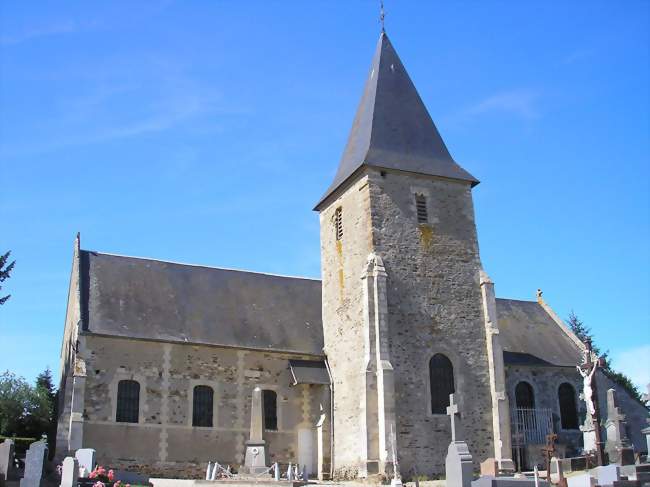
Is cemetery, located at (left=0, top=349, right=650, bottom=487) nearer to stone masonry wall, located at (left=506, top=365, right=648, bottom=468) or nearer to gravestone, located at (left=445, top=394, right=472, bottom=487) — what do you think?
gravestone, located at (left=445, top=394, right=472, bottom=487)

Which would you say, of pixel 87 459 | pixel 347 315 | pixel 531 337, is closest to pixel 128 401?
pixel 87 459

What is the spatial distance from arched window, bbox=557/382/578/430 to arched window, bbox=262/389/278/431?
10.6 m

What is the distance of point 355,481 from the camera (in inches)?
833

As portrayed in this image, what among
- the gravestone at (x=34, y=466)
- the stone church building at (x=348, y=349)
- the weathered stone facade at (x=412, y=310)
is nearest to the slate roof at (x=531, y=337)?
the stone church building at (x=348, y=349)

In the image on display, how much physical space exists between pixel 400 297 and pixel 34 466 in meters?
12.2

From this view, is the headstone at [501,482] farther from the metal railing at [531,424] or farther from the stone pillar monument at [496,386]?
the metal railing at [531,424]

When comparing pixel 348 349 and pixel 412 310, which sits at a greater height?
pixel 412 310

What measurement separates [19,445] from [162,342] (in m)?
8.21

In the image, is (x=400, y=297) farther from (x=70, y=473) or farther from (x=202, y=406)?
(x=70, y=473)

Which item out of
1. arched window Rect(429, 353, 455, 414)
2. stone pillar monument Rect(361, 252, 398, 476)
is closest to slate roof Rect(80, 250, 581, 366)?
stone pillar monument Rect(361, 252, 398, 476)

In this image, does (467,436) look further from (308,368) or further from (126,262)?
(126,262)

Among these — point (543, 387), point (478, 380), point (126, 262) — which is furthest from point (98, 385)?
point (543, 387)

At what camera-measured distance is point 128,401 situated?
875 inches

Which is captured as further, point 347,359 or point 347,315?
point 347,315
